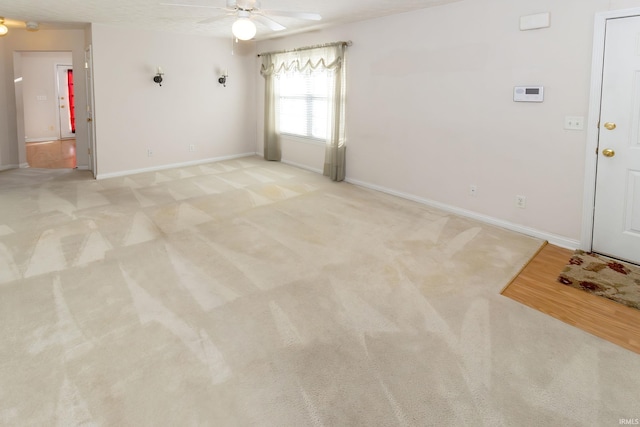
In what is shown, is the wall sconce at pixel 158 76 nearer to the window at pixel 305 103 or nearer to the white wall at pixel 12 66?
the white wall at pixel 12 66

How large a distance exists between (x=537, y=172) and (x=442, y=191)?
1.16 meters

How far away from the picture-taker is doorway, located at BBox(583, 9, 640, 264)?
324 centimetres

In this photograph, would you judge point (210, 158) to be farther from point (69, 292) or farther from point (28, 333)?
point (28, 333)

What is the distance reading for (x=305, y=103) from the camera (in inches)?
271

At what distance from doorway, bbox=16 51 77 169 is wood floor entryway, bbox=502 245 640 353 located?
984 centimetres

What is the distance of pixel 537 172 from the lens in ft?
12.9

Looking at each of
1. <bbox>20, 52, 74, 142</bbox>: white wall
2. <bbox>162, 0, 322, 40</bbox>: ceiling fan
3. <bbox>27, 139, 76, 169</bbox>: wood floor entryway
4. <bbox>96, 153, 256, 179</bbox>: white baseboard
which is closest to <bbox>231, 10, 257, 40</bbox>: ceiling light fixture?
<bbox>162, 0, 322, 40</bbox>: ceiling fan

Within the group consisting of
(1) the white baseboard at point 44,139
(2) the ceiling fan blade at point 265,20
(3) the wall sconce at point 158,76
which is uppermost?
(2) the ceiling fan blade at point 265,20

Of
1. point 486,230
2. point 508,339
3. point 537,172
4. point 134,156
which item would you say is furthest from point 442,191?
point 134,156

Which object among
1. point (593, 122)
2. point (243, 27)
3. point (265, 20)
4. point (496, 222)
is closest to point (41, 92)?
point (265, 20)

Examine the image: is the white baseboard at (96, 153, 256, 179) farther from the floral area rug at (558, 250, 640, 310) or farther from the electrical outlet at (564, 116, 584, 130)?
the floral area rug at (558, 250, 640, 310)

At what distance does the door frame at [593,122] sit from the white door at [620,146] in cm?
3

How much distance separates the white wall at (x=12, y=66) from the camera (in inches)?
262

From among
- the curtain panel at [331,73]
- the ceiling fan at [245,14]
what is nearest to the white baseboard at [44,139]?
the curtain panel at [331,73]
